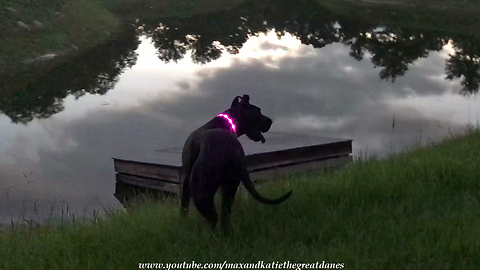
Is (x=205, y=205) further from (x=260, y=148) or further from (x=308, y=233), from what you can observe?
(x=260, y=148)

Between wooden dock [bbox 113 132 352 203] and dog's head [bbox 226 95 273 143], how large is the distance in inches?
148

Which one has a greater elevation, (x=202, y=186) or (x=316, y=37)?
(x=316, y=37)

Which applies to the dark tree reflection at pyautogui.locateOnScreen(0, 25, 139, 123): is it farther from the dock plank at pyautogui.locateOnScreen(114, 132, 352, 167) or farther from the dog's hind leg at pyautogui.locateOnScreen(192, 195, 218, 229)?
the dog's hind leg at pyautogui.locateOnScreen(192, 195, 218, 229)

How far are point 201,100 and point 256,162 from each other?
10.4 meters

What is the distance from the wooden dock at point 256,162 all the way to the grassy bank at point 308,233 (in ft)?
9.65

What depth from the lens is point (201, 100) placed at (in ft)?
70.9

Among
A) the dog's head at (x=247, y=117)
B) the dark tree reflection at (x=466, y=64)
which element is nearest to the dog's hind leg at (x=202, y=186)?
the dog's head at (x=247, y=117)

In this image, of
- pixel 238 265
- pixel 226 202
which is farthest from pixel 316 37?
pixel 238 265

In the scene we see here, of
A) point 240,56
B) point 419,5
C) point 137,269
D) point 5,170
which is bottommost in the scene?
point 137,269

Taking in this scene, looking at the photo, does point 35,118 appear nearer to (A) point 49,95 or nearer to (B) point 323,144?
(A) point 49,95

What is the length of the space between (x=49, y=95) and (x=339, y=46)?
62.9 ft

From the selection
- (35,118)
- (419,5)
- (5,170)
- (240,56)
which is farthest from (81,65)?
(419,5)

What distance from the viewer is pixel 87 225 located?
6.89m

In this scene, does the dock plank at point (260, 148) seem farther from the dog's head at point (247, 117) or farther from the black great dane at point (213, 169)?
the black great dane at point (213, 169)
